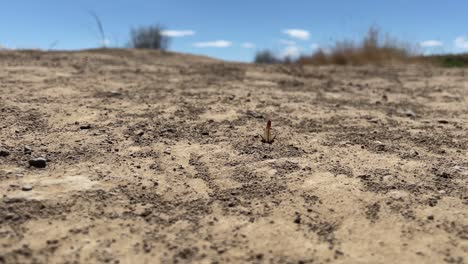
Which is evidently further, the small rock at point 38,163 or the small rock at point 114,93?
the small rock at point 114,93

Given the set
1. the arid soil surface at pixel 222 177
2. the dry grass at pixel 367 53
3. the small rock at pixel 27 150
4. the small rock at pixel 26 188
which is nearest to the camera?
the arid soil surface at pixel 222 177

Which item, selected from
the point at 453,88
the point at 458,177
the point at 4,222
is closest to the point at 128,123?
the point at 4,222

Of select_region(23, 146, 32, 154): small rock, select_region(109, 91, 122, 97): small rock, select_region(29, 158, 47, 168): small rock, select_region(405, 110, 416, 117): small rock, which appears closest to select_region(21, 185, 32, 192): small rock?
select_region(29, 158, 47, 168): small rock

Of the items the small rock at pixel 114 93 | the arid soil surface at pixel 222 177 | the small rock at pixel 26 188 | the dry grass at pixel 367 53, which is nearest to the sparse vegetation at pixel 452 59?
the dry grass at pixel 367 53

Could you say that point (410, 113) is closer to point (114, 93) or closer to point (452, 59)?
point (114, 93)

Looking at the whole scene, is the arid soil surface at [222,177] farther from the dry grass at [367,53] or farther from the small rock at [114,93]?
the dry grass at [367,53]

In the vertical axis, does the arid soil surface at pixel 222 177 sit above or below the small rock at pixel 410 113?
below

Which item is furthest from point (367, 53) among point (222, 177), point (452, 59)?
point (222, 177)

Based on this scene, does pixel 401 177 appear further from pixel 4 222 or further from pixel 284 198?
pixel 4 222
